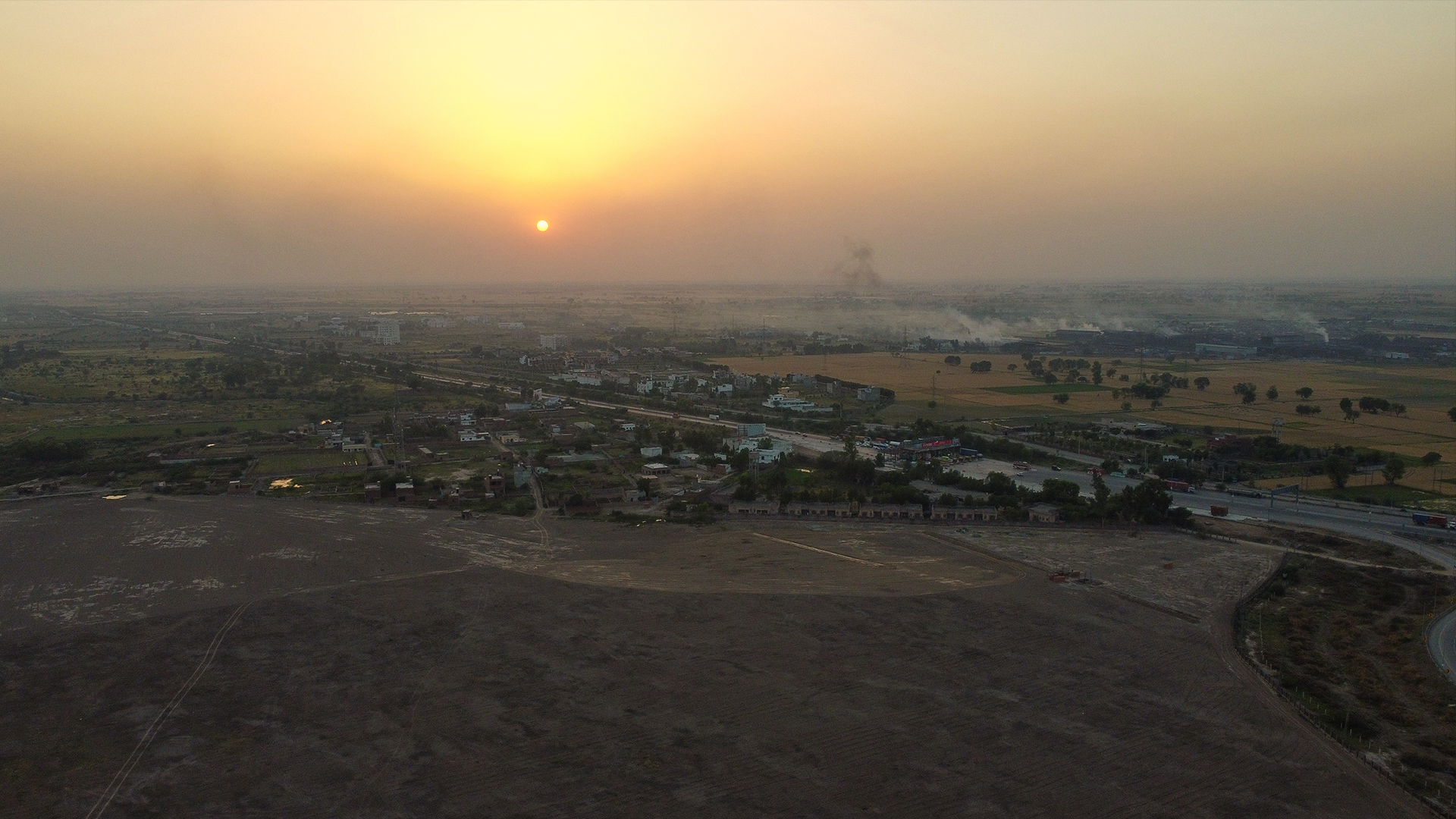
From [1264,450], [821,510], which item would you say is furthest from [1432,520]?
[821,510]

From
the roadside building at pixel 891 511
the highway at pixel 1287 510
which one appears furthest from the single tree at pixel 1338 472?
the roadside building at pixel 891 511

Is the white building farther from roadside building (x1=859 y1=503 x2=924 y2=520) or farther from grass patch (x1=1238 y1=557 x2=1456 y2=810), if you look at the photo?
grass patch (x1=1238 y1=557 x2=1456 y2=810)

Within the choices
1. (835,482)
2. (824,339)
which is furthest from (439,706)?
(824,339)

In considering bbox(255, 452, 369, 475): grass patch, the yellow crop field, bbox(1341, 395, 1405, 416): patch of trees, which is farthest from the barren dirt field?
bbox(1341, 395, 1405, 416): patch of trees

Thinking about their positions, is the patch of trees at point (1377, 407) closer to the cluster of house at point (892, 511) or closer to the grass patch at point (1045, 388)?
the grass patch at point (1045, 388)

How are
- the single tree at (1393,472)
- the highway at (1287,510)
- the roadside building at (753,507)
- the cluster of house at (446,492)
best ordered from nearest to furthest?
the highway at (1287,510) < the roadside building at (753,507) < the cluster of house at (446,492) < the single tree at (1393,472)

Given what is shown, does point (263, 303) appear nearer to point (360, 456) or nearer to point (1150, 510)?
point (360, 456)
